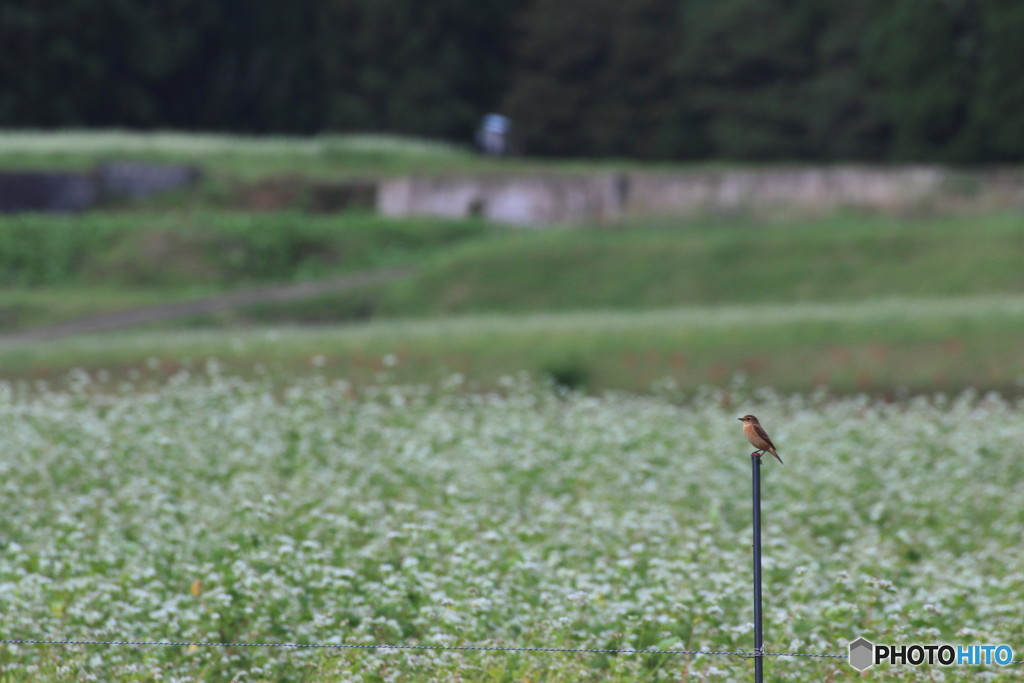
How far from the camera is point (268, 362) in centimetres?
1822

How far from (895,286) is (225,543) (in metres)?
17.3

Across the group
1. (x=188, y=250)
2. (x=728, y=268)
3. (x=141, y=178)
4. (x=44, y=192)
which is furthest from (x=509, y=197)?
(x=44, y=192)

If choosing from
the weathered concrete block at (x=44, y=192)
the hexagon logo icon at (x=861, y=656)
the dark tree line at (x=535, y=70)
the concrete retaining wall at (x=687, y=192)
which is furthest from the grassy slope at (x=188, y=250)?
the hexagon logo icon at (x=861, y=656)

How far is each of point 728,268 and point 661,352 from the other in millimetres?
7401

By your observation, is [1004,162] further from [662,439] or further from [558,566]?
[558,566]

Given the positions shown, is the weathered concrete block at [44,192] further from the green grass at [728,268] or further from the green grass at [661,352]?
the green grass at [661,352]

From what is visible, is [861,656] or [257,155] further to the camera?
[257,155]

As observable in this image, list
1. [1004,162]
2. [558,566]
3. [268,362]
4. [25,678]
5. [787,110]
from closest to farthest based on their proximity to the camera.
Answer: [25,678] < [558,566] < [268,362] < [1004,162] < [787,110]

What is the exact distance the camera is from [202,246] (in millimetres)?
28547

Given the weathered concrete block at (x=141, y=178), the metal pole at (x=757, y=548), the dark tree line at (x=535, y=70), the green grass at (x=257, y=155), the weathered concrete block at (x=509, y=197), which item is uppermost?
the dark tree line at (x=535, y=70)

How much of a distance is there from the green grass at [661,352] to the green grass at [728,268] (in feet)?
14.2

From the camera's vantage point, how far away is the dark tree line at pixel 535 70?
42.7 meters

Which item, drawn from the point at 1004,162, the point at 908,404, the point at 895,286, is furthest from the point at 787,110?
the point at 908,404

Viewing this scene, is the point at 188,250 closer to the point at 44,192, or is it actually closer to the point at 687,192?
the point at 44,192
